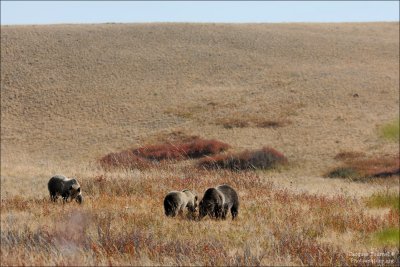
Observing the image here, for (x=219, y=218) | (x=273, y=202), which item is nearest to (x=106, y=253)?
(x=219, y=218)

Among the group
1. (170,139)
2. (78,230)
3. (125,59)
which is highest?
(125,59)

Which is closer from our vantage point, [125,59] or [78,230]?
[78,230]

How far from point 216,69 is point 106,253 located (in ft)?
220

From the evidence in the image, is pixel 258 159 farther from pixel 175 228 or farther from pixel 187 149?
pixel 175 228

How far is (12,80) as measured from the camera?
2643 inches

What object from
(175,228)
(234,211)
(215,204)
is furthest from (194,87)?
(175,228)

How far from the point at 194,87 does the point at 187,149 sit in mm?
25683

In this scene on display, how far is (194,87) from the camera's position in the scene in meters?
65.2

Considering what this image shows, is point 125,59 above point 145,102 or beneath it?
above

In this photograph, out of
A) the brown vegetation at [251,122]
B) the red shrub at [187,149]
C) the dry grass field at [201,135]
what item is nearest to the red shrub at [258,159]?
the dry grass field at [201,135]

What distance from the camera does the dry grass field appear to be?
803 centimetres

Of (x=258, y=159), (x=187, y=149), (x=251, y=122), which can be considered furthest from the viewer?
(x=251, y=122)

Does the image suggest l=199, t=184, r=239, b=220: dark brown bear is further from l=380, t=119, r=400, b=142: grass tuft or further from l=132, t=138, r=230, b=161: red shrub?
l=132, t=138, r=230, b=161: red shrub

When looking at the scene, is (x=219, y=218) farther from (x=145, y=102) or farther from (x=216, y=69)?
(x=216, y=69)
